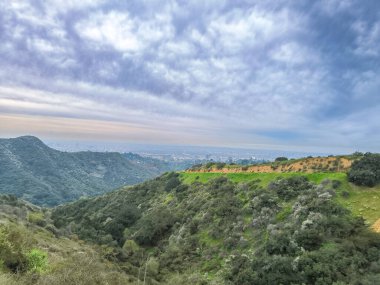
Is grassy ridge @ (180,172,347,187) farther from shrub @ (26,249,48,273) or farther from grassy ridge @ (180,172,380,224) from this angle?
shrub @ (26,249,48,273)

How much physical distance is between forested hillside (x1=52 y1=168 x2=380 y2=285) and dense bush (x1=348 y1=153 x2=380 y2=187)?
2.54ft

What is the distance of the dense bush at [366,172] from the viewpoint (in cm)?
2966

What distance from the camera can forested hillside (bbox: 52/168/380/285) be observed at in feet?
64.8

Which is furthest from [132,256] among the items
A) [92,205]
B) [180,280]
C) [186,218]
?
[92,205]

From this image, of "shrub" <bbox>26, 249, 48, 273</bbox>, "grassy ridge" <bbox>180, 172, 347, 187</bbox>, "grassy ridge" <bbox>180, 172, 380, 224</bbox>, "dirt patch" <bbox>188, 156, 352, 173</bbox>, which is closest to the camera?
"shrub" <bbox>26, 249, 48, 273</bbox>

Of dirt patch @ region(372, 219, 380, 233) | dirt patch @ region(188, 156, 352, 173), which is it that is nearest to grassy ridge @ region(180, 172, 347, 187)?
dirt patch @ region(188, 156, 352, 173)

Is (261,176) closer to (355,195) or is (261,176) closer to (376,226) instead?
(355,195)

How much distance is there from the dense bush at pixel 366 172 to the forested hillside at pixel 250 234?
0.77 metres

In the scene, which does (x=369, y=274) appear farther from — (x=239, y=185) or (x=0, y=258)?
(x=239, y=185)

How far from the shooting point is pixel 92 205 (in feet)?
235

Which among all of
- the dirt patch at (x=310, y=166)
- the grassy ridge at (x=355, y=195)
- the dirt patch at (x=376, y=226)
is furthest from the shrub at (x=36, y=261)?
the dirt patch at (x=310, y=166)

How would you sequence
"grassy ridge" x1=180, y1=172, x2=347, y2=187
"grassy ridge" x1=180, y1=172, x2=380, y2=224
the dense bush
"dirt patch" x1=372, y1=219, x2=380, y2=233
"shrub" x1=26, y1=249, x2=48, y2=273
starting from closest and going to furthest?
"shrub" x1=26, y1=249, x2=48, y2=273 → "dirt patch" x1=372, y1=219, x2=380, y2=233 → "grassy ridge" x1=180, y1=172, x2=380, y2=224 → the dense bush → "grassy ridge" x1=180, y1=172, x2=347, y2=187

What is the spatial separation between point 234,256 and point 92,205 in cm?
5103

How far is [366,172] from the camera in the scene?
3006 cm
